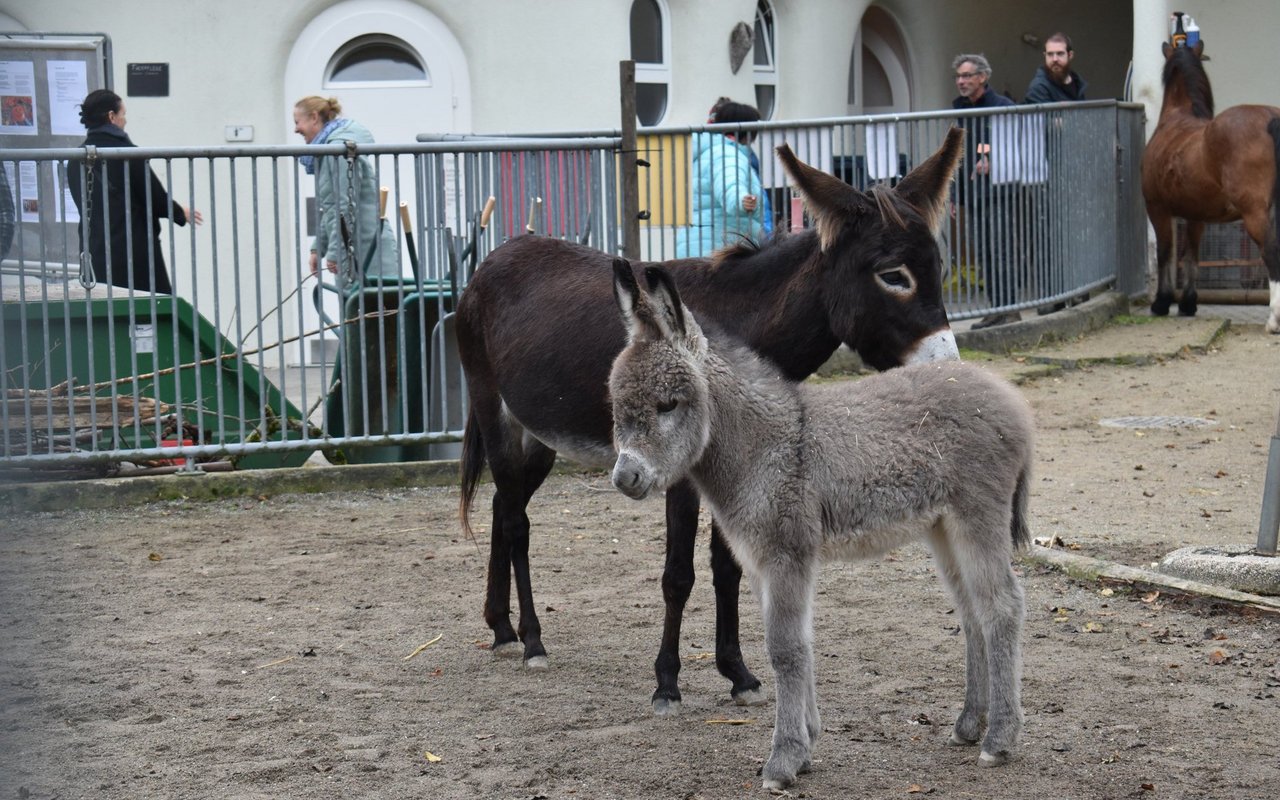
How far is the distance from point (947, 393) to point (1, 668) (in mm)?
3388

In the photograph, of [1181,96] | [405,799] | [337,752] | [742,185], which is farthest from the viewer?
[1181,96]

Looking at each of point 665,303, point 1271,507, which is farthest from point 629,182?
point 665,303

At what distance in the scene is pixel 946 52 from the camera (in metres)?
19.6

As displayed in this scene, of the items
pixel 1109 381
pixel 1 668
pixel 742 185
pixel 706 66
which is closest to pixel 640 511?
pixel 742 185

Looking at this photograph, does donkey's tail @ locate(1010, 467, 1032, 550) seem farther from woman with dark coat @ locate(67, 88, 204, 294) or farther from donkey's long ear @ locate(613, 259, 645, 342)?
woman with dark coat @ locate(67, 88, 204, 294)

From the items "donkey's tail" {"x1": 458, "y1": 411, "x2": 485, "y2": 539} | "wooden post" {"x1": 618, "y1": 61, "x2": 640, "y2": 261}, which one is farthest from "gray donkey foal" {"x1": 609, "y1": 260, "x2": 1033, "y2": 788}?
"wooden post" {"x1": 618, "y1": 61, "x2": 640, "y2": 261}

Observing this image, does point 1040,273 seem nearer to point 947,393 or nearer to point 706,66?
point 706,66

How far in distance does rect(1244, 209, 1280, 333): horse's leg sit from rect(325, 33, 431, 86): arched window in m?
7.72

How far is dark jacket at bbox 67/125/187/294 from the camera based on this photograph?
842cm

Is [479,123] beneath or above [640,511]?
above

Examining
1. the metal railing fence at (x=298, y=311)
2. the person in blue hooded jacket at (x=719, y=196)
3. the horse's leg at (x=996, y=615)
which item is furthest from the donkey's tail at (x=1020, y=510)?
the person in blue hooded jacket at (x=719, y=196)

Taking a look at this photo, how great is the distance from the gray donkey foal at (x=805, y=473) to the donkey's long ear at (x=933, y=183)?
87 cm

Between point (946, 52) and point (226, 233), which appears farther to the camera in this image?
point (946, 52)

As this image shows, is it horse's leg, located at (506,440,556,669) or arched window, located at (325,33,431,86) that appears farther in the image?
arched window, located at (325,33,431,86)
